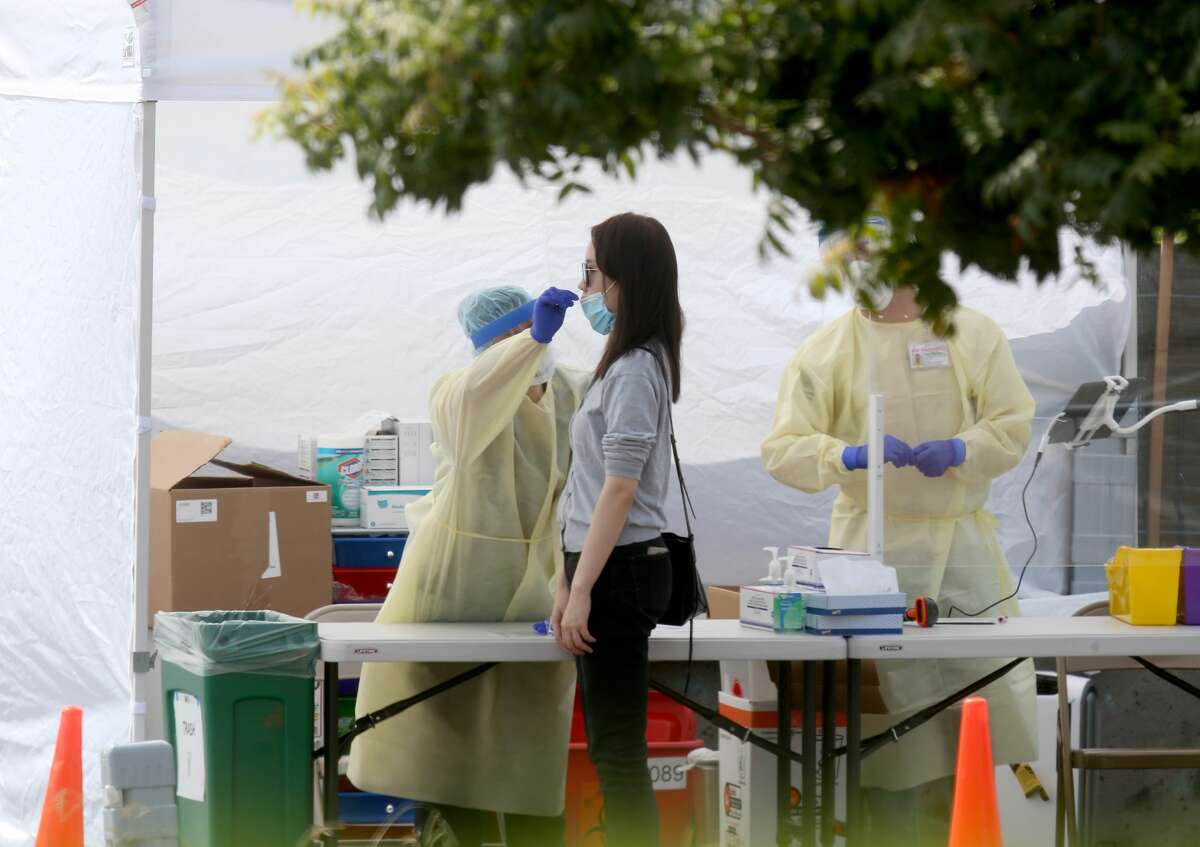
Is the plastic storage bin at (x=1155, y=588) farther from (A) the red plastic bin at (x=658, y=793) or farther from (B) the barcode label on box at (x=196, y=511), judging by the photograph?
(B) the barcode label on box at (x=196, y=511)

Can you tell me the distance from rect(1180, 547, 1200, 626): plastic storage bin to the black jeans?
1221 mm

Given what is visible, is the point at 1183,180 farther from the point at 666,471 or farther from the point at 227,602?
the point at 227,602

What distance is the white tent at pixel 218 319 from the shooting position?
11.3 feet

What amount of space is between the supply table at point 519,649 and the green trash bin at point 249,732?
0.06 metres

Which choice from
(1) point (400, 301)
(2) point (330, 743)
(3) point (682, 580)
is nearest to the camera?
(3) point (682, 580)

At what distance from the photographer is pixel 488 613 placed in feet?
10.1

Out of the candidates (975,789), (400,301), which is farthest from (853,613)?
(400,301)

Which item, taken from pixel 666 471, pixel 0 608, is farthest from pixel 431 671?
pixel 0 608

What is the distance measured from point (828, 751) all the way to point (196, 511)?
1762mm

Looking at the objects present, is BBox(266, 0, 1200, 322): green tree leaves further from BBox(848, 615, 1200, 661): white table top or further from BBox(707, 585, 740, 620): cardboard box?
BBox(707, 585, 740, 620): cardboard box

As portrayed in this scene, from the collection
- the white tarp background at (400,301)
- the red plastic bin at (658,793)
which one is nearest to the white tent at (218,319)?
the white tarp background at (400,301)

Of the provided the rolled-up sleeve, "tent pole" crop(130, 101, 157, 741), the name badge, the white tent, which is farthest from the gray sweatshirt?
"tent pole" crop(130, 101, 157, 741)

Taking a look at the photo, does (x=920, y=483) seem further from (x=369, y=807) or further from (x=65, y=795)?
(x=65, y=795)

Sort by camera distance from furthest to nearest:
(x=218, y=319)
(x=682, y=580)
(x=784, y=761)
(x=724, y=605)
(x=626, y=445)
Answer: (x=218, y=319)
(x=724, y=605)
(x=784, y=761)
(x=682, y=580)
(x=626, y=445)
